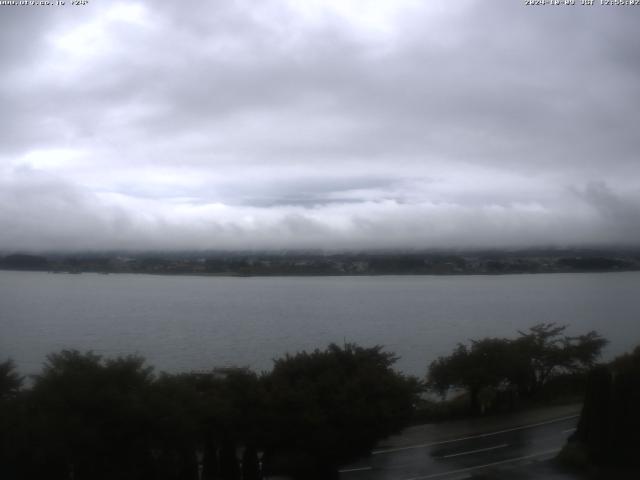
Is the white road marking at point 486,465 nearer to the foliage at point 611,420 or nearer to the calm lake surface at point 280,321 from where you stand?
the foliage at point 611,420

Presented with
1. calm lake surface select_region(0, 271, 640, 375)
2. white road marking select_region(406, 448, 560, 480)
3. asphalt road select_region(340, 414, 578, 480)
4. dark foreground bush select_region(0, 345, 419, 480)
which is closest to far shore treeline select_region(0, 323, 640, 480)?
dark foreground bush select_region(0, 345, 419, 480)

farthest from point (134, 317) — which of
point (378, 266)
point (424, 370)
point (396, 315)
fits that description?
point (378, 266)

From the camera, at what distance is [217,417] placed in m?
14.0

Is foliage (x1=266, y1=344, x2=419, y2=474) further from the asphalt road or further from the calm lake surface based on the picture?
the calm lake surface

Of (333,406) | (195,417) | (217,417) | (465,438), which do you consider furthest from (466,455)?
(195,417)

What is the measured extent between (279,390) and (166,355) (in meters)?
24.4

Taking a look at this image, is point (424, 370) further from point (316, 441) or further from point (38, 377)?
point (38, 377)

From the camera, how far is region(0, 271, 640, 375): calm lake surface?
38200 millimetres

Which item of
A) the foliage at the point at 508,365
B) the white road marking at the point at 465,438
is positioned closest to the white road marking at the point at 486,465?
the white road marking at the point at 465,438

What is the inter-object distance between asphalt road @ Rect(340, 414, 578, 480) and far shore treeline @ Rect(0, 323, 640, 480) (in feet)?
3.41

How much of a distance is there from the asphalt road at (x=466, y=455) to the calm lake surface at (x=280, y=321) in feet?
47.5

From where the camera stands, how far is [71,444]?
1159 centimetres

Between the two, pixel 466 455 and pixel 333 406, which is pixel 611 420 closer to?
pixel 466 455

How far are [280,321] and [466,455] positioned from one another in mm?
38261
